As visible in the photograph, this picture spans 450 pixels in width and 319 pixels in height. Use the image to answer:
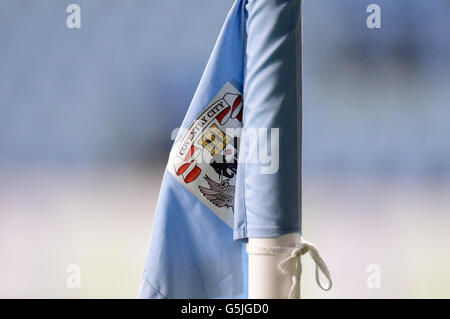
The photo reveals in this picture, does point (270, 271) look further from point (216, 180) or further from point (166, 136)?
point (166, 136)

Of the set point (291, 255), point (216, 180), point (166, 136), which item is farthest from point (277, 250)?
point (166, 136)

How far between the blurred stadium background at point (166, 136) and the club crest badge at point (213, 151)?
1.22 feet

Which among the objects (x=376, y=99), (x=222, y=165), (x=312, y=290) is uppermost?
(x=376, y=99)

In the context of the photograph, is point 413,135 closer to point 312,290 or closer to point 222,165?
point 312,290

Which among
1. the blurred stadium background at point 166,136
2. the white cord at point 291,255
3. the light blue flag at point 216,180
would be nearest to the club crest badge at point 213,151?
the light blue flag at point 216,180

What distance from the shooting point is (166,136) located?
128cm

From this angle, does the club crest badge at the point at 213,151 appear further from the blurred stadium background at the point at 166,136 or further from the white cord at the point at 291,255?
the blurred stadium background at the point at 166,136

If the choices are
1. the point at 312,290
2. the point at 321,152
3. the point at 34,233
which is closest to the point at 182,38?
the point at 321,152

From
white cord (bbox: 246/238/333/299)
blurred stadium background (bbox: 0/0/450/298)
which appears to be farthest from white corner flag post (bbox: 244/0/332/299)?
blurred stadium background (bbox: 0/0/450/298)

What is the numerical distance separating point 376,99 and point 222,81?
56 cm

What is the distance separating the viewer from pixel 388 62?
133 centimetres

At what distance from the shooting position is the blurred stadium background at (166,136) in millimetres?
1250
